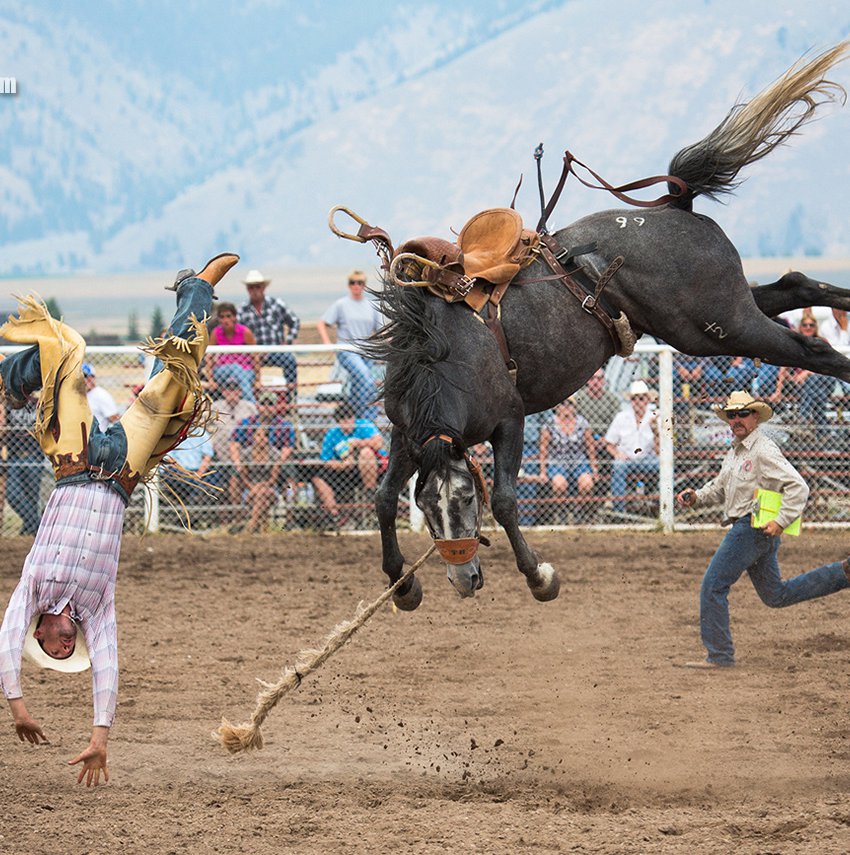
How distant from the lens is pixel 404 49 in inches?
1702

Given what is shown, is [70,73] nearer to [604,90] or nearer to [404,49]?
[404,49]

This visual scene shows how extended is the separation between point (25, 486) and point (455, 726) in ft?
18.6

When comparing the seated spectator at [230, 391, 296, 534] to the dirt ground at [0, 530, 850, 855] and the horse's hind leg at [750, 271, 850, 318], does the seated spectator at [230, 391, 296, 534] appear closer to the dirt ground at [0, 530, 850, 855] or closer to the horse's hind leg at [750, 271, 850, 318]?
the dirt ground at [0, 530, 850, 855]

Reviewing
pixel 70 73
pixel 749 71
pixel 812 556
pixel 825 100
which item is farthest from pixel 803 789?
pixel 70 73

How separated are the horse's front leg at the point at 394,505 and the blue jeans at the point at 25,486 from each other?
5.77 meters

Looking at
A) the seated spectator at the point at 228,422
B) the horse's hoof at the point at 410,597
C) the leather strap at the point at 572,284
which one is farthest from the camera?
the seated spectator at the point at 228,422

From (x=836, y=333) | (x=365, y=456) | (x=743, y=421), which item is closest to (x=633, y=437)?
(x=836, y=333)

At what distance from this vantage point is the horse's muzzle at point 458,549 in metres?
4.83

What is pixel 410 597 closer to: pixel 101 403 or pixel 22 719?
pixel 22 719

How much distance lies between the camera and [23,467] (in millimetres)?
10344

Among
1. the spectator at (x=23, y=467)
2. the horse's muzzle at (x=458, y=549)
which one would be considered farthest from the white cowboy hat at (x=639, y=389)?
the horse's muzzle at (x=458, y=549)

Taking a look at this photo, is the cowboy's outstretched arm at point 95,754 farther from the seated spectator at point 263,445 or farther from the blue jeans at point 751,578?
the seated spectator at point 263,445

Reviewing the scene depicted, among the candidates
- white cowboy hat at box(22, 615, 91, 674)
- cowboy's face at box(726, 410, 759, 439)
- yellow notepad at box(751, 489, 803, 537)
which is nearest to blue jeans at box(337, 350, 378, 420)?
cowboy's face at box(726, 410, 759, 439)

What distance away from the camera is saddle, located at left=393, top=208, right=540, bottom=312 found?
5.10m
